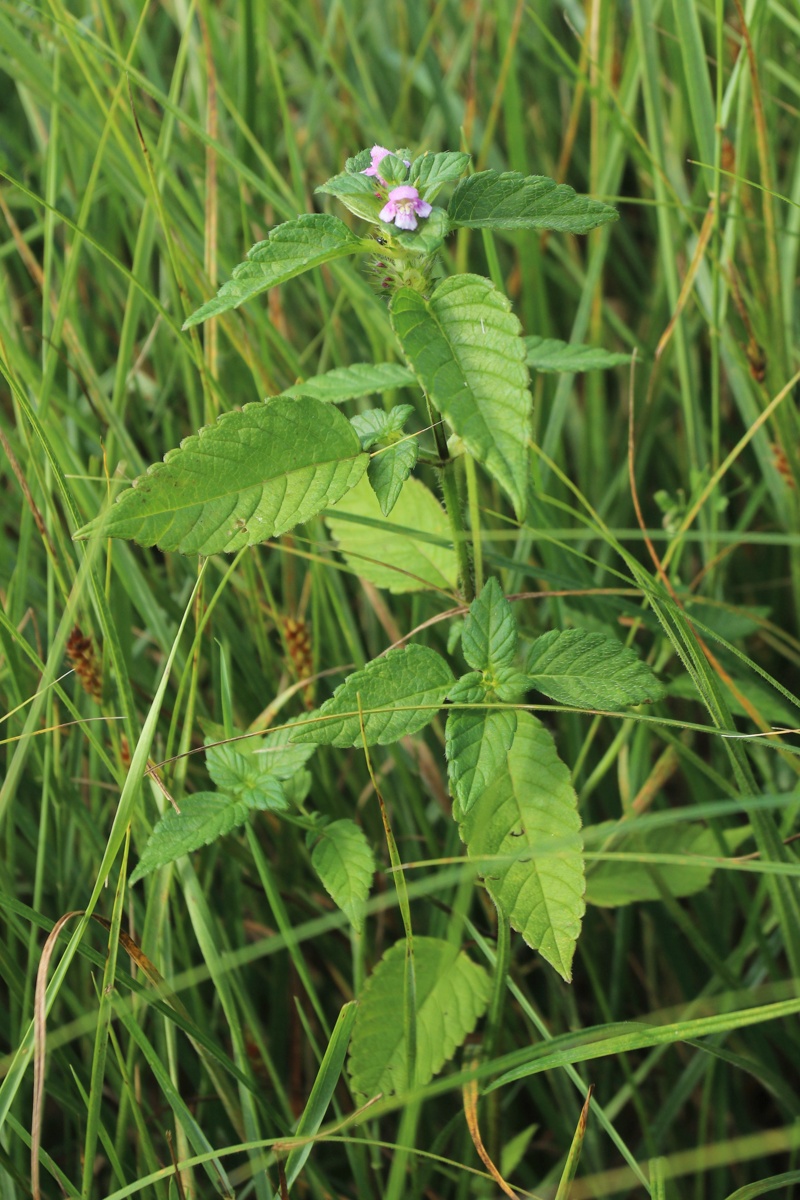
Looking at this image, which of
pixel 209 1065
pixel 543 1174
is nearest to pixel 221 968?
pixel 209 1065

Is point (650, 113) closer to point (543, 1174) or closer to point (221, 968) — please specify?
point (221, 968)

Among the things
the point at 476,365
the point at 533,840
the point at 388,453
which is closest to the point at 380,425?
the point at 388,453

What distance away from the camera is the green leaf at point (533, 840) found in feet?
2.56

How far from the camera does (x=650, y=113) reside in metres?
1.38

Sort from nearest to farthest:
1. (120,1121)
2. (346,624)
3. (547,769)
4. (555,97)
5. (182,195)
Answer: (547,769) < (120,1121) < (346,624) < (182,195) < (555,97)

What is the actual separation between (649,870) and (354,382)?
60cm

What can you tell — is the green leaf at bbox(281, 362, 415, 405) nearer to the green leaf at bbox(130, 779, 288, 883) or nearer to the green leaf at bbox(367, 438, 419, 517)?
the green leaf at bbox(367, 438, 419, 517)

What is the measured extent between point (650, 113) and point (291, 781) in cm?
106

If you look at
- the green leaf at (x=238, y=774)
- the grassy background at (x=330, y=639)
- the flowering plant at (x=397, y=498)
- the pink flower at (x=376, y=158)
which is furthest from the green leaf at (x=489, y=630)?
the pink flower at (x=376, y=158)

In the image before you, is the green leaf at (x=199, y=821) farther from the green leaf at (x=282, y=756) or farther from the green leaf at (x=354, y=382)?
the green leaf at (x=354, y=382)

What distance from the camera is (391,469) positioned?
78 cm

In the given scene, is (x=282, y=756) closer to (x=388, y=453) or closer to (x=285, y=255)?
(x=388, y=453)

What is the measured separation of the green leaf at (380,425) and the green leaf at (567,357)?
0.59 ft

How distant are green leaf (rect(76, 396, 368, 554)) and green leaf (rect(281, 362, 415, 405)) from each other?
169 mm
